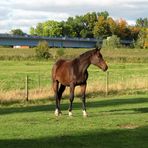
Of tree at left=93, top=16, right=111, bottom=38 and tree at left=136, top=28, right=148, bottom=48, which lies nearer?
tree at left=136, top=28, right=148, bottom=48

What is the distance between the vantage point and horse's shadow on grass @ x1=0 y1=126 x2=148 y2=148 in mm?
12289

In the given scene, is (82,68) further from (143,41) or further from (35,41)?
(143,41)

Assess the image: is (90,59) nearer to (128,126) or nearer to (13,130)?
(128,126)

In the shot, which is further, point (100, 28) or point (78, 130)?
point (100, 28)

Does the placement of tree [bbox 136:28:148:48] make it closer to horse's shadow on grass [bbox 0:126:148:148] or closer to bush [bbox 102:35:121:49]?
bush [bbox 102:35:121:49]

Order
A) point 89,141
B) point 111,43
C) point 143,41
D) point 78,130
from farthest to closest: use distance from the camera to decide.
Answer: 1. point 143,41
2. point 111,43
3. point 78,130
4. point 89,141

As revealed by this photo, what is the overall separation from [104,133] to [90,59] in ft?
17.1

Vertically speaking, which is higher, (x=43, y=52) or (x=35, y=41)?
(x=35, y=41)

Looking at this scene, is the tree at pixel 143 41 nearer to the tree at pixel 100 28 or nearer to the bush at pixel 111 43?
the bush at pixel 111 43

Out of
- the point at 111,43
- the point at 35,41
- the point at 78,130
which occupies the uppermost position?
→ the point at 35,41

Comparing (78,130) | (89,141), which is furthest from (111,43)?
A: (89,141)

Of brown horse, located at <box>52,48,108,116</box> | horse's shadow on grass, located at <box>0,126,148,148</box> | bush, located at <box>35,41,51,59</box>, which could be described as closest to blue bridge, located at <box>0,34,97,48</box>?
bush, located at <box>35,41,51,59</box>

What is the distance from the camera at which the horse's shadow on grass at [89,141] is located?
12.3 meters

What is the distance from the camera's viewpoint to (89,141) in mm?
12930
